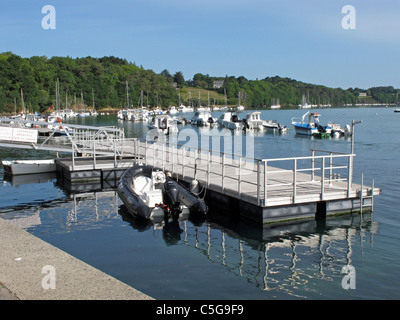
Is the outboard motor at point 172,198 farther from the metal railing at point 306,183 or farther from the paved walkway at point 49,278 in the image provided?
the paved walkway at point 49,278

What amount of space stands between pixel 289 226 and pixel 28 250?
27.7 feet

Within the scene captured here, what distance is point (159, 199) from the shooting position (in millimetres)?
16422

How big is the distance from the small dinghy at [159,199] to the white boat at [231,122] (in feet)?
187

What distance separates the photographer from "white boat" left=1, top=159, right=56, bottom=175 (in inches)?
1029

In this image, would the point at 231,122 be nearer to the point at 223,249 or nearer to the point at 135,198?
the point at 135,198

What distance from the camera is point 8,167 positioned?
26.3m

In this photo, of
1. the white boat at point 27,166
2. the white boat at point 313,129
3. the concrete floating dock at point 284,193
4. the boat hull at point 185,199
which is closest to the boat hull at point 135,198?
the boat hull at point 185,199

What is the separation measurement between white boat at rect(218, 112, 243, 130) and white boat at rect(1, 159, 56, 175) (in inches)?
1967

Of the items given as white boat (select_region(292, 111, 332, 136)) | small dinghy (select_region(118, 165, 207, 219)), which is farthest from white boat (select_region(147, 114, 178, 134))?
small dinghy (select_region(118, 165, 207, 219))

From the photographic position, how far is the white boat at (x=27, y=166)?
26.1m

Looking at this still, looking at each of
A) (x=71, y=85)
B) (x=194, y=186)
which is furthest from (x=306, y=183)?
(x=71, y=85)
